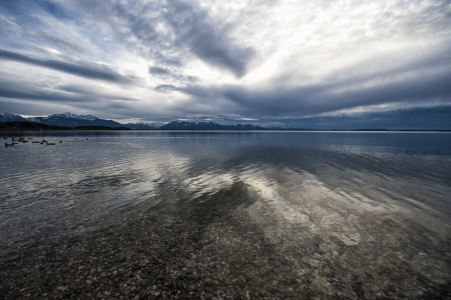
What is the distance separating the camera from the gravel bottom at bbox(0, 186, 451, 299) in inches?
332

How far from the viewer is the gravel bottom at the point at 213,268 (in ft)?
27.6

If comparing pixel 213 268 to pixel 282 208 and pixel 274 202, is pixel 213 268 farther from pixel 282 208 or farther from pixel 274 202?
pixel 274 202

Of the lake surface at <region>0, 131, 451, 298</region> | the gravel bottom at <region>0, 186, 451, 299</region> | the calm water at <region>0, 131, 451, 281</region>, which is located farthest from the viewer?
the calm water at <region>0, 131, 451, 281</region>

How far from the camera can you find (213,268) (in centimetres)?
993

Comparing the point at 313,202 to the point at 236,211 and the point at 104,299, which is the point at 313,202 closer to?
the point at 236,211

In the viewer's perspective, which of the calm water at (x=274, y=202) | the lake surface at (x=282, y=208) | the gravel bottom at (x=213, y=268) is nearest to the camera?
the gravel bottom at (x=213, y=268)

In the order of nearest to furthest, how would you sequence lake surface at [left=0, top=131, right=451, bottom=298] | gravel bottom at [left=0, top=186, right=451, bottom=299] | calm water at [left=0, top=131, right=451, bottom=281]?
1. gravel bottom at [left=0, top=186, right=451, bottom=299]
2. lake surface at [left=0, top=131, right=451, bottom=298]
3. calm water at [left=0, top=131, right=451, bottom=281]

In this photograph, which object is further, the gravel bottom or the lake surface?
the lake surface

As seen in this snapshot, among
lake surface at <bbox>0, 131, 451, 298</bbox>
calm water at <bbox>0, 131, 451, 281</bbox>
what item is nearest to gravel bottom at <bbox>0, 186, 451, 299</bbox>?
lake surface at <bbox>0, 131, 451, 298</bbox>

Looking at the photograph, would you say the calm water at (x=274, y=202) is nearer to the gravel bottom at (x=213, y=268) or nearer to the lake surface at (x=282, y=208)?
the lake surface at (x=282, y=208)

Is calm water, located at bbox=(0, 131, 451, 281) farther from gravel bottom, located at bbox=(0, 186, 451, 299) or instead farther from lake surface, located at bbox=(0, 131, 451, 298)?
gravel bottom, located at bbox=(0, 186, 451, 299)

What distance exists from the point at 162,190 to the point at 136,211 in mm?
5840

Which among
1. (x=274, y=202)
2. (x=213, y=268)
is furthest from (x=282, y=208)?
(x=213, y=268)

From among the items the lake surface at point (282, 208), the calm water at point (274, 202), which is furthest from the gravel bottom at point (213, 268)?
the calm water at point (274, 202)
